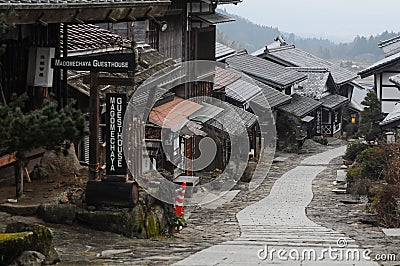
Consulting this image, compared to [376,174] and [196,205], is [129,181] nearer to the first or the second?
[196,205]

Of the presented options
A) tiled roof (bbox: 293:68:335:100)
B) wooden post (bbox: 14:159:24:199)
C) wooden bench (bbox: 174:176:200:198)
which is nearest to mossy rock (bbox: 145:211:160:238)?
wooden post (bbox: 14:159:24:199)

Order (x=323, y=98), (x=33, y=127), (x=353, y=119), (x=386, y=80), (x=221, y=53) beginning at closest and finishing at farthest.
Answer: (x=33, y=127), (x=386, y=80), (x=221, y=53), (x=323, y=98), (x=353, y=119)

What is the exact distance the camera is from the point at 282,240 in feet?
43.7

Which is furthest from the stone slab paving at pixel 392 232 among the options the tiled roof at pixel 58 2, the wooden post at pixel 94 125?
the tiled roof at pixel 58 2

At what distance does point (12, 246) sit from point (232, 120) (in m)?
20.8

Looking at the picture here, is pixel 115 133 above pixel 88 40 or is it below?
below

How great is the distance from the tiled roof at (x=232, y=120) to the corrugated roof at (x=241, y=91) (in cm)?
145

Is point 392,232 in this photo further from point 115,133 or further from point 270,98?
point 270,98

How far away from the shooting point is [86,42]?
17609 millimetres

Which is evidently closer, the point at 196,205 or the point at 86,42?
the point at 86,42

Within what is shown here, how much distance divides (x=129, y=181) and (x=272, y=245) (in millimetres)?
3002

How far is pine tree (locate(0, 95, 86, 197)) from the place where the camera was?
7.37 meters

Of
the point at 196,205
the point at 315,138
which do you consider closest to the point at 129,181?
the point at 196,205

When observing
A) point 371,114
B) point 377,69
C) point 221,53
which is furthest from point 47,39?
point 371,114
